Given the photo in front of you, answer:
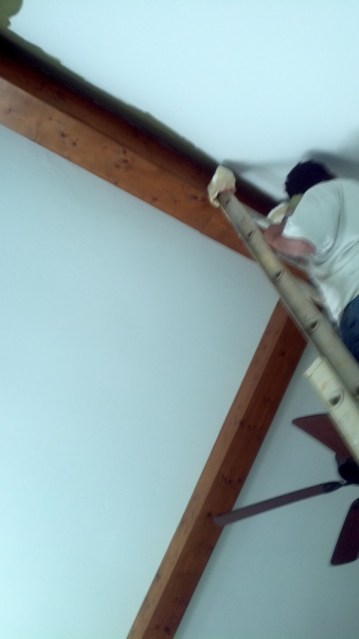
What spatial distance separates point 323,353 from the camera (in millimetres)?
1046

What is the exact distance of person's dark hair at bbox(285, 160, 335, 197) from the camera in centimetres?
153

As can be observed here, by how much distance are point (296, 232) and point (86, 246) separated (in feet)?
2.94

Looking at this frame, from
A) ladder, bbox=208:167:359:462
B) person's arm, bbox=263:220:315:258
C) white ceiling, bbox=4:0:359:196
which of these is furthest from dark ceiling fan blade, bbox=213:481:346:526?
white ceiling, bbox=4:0:359:196

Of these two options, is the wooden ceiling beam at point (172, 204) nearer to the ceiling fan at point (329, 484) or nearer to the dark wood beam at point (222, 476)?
the dark wood beam at point (222, 476)

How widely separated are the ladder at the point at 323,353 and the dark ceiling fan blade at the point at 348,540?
0.57m

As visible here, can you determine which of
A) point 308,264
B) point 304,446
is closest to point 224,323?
point 304,446

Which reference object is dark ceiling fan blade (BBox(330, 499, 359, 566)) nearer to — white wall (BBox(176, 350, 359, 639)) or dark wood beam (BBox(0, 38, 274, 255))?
white wall (BBox(176, 350, 359, 639))

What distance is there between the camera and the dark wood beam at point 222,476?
6.71ft

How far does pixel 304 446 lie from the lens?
7.78 feet

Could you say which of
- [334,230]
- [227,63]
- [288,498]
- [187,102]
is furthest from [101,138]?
[288,498]

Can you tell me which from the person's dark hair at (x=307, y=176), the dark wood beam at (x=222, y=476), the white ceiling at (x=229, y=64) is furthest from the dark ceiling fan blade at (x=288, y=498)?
the white ceiling at (x=229, y=64)

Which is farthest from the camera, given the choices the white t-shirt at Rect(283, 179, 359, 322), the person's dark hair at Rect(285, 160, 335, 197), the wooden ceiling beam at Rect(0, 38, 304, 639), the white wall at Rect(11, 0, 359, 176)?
the wooden ceiling beam at Rect(0, 38, 304, 639)

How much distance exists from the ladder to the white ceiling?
0.90 ft

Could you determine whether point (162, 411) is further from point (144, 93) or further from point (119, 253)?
point (144, 93)
